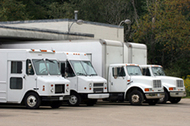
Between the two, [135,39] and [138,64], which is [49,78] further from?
[135,39]

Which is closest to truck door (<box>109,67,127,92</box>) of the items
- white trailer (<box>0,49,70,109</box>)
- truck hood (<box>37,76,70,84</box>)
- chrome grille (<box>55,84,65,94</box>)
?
white trailer (<box>0,49,70,109</box>)

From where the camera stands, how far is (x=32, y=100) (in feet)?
64.8

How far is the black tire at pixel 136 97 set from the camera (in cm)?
2320

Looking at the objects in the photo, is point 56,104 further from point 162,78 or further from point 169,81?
point 169,81

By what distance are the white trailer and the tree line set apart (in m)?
27.1

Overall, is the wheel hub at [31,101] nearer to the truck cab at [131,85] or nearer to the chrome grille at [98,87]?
the chrome grille at [98,87]

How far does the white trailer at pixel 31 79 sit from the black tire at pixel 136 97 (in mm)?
4301

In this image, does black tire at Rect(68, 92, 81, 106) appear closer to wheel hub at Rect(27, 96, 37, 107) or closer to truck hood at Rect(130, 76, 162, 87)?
wheel hub at Rect(27, 96, 37, 107)

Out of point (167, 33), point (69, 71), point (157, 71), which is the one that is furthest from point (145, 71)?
point (167, 33)

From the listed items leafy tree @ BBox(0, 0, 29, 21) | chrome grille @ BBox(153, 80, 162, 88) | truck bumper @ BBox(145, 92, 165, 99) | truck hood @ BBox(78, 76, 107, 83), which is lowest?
truck bumper @ BBox(145, 92, 165, 99)

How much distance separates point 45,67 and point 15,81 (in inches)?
62.6

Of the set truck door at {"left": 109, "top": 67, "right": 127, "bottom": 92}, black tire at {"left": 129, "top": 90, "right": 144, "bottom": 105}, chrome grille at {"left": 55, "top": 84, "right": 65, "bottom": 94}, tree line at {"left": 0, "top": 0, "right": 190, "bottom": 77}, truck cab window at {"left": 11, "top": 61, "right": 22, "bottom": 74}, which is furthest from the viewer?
tree line at {"left": 0, "top": 0, "right": 190, "bottom": 77}

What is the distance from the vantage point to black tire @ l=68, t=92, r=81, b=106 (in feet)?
72.9

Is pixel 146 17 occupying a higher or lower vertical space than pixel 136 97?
higher
